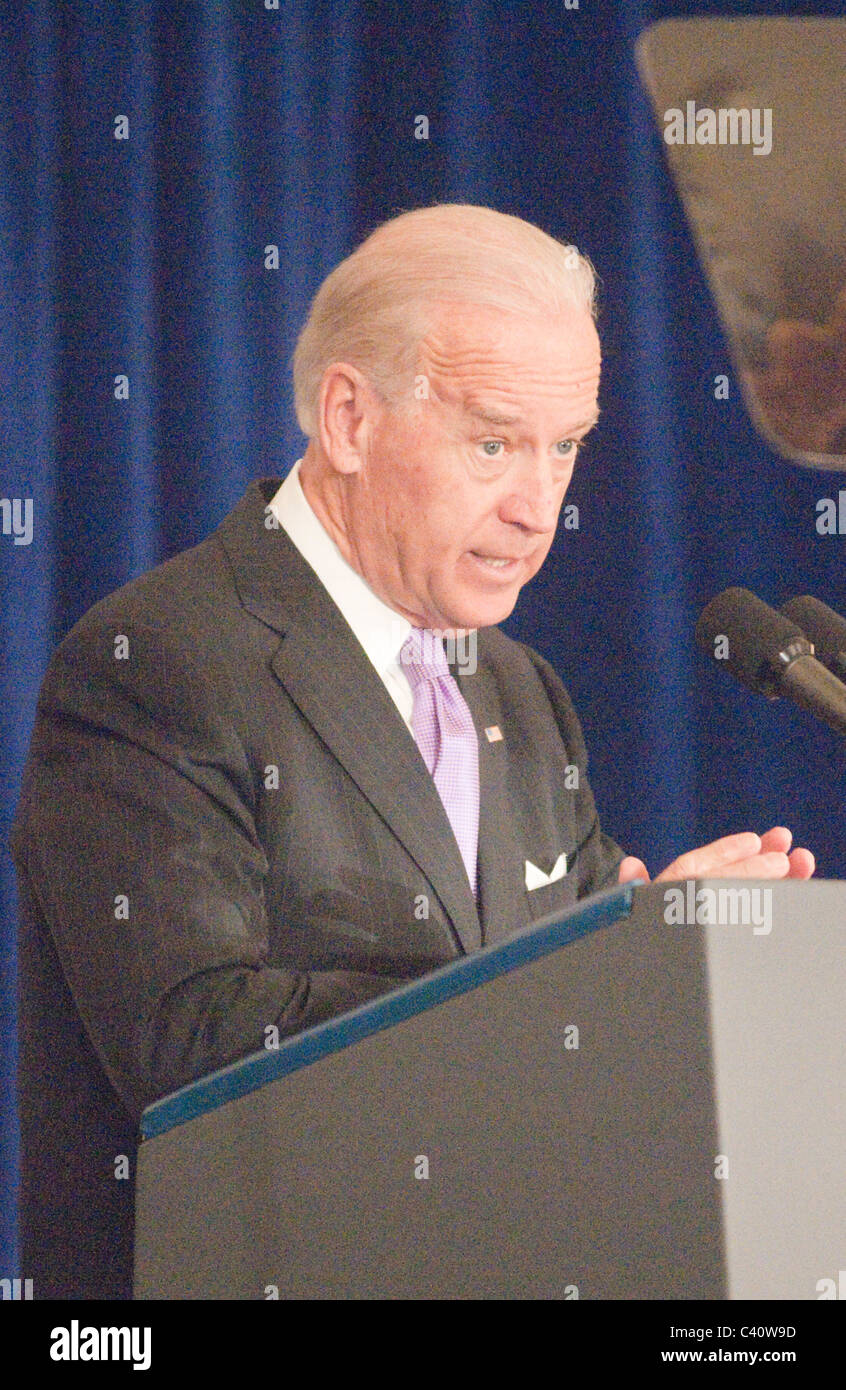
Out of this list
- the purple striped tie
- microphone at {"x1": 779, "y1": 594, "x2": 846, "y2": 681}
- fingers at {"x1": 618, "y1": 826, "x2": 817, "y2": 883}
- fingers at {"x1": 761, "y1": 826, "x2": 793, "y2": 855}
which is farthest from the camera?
the purple striped tie

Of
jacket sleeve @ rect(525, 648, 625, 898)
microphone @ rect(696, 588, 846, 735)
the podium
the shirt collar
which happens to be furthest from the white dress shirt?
the podium

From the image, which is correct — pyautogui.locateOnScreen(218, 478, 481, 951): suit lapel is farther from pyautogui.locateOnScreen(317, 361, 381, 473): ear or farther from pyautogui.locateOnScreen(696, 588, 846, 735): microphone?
pyautogui.locateOnScreen(696, 588, 846, 735): microphone

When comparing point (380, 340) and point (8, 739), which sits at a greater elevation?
point (380, 340)

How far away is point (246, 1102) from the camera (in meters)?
1.00

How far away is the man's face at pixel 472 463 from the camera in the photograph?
1.64 meters

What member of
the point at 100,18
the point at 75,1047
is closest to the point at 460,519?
the point at 75,1047

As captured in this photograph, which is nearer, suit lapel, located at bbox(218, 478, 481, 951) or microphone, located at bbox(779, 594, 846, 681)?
microphone, located at bbox(779, 594, 846, 681)

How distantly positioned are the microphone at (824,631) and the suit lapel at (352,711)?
1.11 ft

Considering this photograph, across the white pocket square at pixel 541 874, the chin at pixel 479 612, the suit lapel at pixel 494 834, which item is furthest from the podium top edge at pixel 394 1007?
the chin at pixel 479 612

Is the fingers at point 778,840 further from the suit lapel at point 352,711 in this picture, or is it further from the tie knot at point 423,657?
the tie knot at point 423,657

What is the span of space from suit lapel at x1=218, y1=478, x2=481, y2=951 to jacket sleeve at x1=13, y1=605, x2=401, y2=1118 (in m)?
0.08

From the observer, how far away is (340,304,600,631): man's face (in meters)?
1.64

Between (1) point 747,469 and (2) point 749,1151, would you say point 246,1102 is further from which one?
(1) point 747,469
